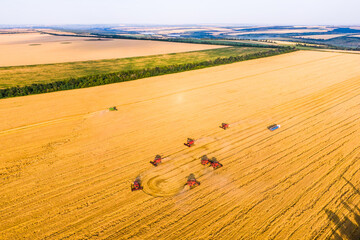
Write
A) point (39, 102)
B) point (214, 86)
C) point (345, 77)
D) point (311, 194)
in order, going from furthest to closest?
point (345, 77)
point (214, 86)
point (39, 102)
point (311, 194)

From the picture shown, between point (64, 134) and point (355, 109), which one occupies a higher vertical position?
point (355, 109)

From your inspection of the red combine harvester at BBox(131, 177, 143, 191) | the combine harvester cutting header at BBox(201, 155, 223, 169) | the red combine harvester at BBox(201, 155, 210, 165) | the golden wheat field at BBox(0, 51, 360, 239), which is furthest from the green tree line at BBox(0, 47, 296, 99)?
the combine harvester cutting header at BBox(201, 155, 223, 169)

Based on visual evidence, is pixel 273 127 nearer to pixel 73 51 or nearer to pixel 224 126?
pixel 224 126

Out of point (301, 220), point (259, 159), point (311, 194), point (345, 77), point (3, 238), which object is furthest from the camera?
point (345, 77)

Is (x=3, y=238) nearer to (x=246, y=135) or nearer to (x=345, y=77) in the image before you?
(x=246, y=135)

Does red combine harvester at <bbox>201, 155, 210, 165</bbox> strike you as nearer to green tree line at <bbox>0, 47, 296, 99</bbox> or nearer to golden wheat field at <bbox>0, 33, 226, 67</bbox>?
green tree line at <bbox>0, 47, 296, 99</bbox>

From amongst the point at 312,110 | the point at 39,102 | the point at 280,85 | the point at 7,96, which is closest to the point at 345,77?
the point at 280,85

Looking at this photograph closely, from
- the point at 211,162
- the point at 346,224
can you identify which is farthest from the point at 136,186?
the point at 346,224
